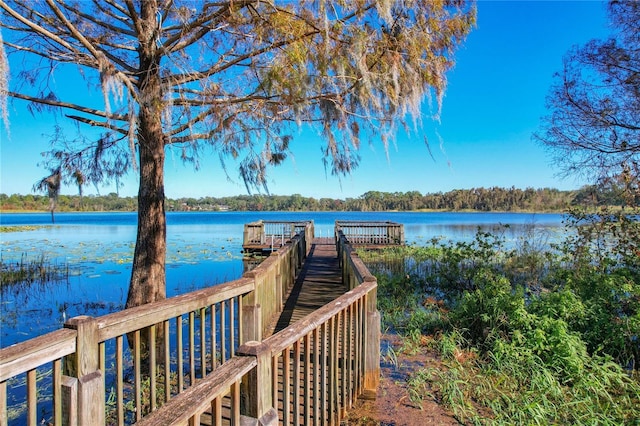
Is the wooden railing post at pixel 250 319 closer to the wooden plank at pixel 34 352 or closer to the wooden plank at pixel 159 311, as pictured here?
the wooden plank at pixel 159 311

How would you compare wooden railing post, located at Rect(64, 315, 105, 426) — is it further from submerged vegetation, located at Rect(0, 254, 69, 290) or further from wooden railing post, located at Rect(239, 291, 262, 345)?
submerged vegetation, located at Rect(0, 254, 69, 290)

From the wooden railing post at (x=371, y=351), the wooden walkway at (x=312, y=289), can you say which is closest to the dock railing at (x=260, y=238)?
the wooden walkway at (x=312, y=289)

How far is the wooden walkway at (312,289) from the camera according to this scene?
6.09 meters

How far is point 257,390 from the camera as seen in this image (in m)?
1.56

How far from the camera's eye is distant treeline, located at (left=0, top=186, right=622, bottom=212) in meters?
7.77

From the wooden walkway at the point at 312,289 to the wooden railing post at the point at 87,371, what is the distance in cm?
333

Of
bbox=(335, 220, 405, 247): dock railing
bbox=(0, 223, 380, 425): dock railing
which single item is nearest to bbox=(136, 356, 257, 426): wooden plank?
bbox=(0, 223, 380, 425): dock railing

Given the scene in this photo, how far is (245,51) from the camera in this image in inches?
207

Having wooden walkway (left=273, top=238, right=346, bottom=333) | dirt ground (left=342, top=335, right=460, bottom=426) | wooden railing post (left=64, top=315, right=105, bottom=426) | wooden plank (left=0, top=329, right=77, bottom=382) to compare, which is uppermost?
wooden plank (left=0, top=329, right=77, bottom=382)

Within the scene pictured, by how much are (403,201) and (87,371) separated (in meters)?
112

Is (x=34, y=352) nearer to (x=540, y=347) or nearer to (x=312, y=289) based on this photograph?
(x=540, y=347)

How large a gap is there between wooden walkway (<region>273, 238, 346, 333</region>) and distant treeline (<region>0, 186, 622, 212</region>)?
197 cm

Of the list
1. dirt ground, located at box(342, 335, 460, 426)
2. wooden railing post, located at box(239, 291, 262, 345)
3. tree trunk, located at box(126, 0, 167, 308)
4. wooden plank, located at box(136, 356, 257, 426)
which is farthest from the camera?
tree trunk, located at box(126, 0, 167, 308)

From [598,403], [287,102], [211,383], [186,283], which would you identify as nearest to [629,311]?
[598,403]
